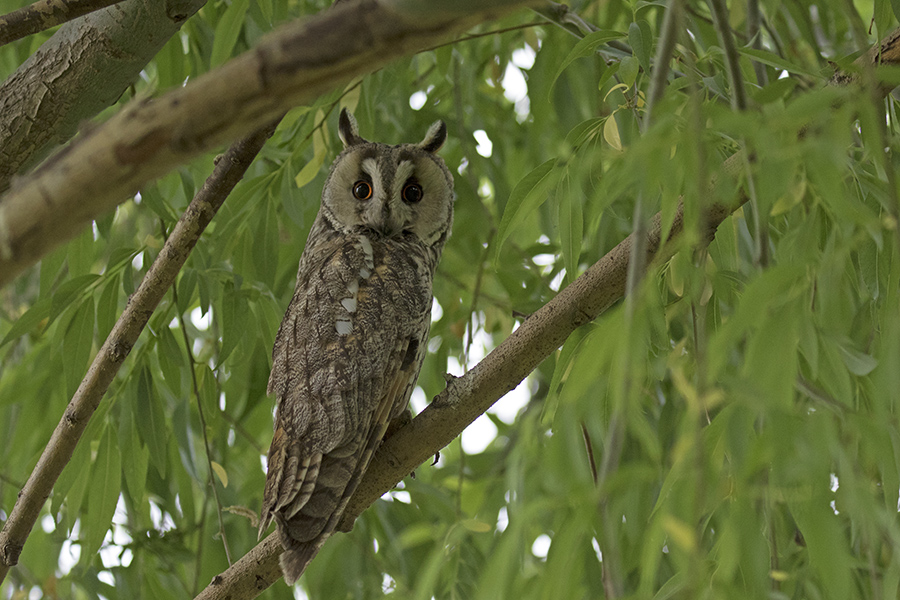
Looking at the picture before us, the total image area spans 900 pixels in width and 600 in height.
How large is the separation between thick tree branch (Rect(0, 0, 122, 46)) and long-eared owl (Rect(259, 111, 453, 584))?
0.84 meters

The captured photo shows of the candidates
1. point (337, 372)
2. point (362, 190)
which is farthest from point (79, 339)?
point (362, 190)

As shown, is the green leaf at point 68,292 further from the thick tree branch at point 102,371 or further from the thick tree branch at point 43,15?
the thick tree branch at point 43,15

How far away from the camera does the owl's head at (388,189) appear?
7.10 feet

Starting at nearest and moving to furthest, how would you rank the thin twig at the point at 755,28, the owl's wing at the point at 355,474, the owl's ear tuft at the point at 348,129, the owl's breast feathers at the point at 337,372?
the thin twig at the point at 755,28 < the owl's wing at the point at 355,474 < the owl's breast feathers at the point at 337,372 < the owl's ear tuft at the point at 348,129

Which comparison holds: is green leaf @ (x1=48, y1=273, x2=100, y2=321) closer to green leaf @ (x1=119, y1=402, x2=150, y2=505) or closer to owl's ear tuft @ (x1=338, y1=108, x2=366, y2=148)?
green leaf @ (x1=119, y1=402, x2=150, y2=505)

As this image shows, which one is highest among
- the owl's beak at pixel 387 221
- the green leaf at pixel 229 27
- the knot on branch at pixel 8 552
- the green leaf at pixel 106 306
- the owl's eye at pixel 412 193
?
the owl's eye at pixel 412 193

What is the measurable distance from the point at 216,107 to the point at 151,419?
123 centimetres

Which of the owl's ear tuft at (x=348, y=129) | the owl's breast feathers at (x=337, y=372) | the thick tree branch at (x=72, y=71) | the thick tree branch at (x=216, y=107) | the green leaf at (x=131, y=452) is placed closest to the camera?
the thick tree branch at (x=216, y=107)

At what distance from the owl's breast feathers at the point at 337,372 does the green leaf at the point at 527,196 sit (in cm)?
63

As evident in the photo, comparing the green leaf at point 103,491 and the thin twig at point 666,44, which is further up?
the thin twig at point 666,44

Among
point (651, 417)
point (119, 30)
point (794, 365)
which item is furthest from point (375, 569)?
point (794, 365)

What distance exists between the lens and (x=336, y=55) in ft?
2.31

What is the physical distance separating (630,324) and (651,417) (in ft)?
4.36

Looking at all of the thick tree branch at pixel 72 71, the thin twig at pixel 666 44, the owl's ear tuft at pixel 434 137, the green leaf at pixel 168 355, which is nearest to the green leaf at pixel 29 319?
the green leaf at pixel 168 355
